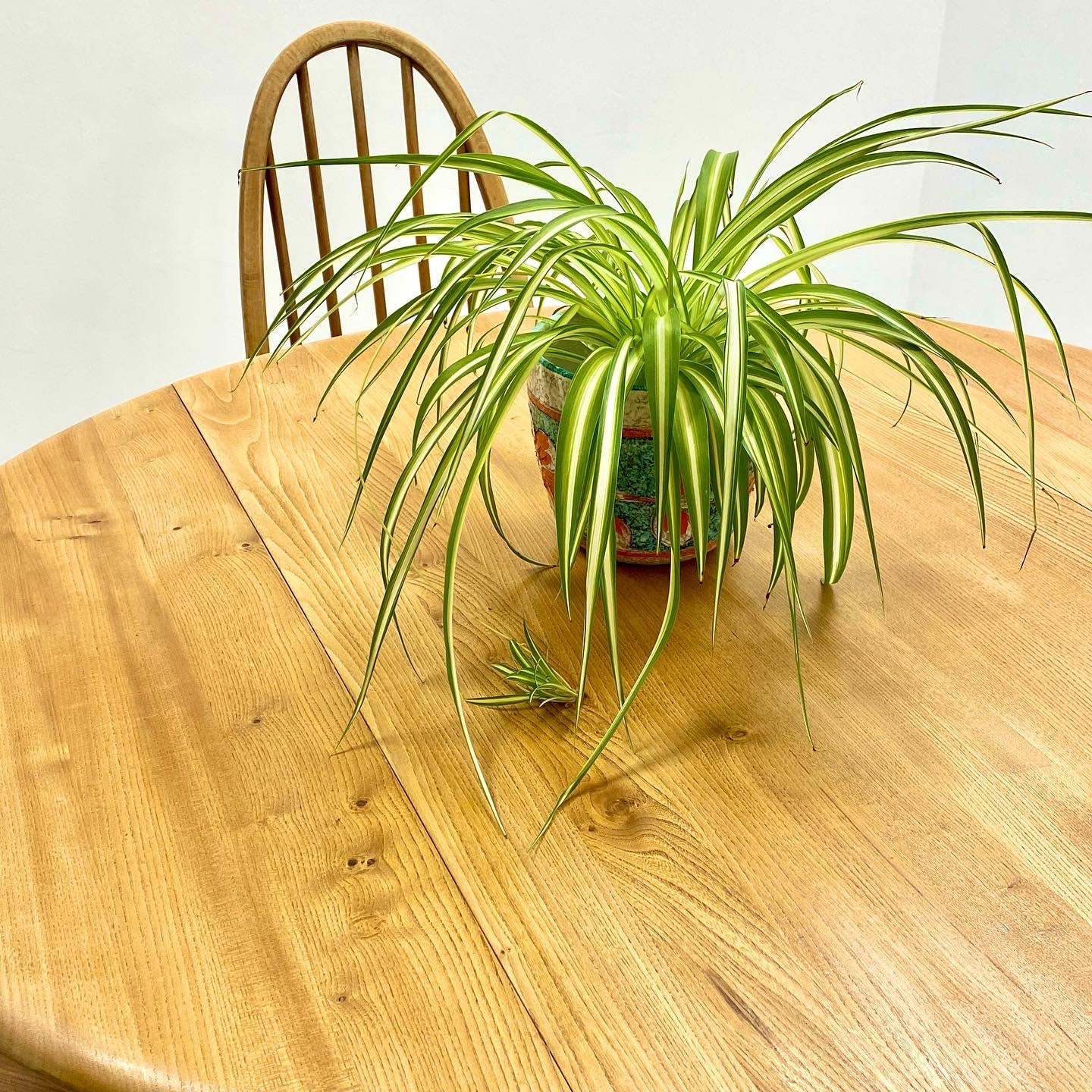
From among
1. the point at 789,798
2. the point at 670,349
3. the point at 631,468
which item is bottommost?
the point at 789,798

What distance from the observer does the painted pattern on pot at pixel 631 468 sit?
0.78 metres

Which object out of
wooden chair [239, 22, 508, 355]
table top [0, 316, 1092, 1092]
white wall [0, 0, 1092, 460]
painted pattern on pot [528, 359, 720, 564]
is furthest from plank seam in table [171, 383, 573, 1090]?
white wall [0, 0, 1092, 460]

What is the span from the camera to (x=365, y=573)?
0.89m

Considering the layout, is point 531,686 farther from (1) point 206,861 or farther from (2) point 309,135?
(2) point 309,135

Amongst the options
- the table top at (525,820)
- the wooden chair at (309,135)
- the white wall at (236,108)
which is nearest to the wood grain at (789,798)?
the table top at (525,820)

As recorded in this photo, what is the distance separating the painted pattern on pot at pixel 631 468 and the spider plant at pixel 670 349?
0.02 metres

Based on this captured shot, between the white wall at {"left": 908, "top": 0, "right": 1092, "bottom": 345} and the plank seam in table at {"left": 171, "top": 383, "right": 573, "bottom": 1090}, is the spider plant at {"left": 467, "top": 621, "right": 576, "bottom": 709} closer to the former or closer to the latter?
the plank seam in table at {"left": 171, "top": 383, "right": 573, "bottom": 1090}

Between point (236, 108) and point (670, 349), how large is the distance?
1.72 meters

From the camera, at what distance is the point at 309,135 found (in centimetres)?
144

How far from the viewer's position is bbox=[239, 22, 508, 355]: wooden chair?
1406mm

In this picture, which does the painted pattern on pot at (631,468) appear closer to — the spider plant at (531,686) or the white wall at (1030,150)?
the spider plant at (531,686)

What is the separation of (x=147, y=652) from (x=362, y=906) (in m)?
0.29

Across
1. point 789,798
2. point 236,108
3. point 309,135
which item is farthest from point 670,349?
point 236,108

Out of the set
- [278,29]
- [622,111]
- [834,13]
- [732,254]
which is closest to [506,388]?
[732,254]
